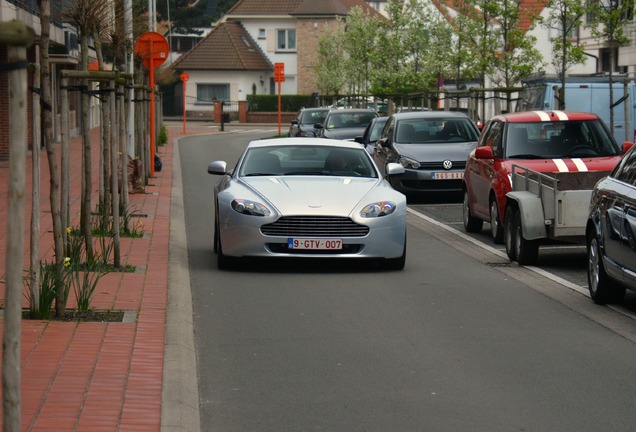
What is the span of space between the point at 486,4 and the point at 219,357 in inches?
1169

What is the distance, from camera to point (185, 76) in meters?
68.9

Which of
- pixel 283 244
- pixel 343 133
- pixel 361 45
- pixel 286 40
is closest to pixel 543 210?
pixel 283 244

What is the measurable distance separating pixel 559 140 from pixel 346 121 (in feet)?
68.6

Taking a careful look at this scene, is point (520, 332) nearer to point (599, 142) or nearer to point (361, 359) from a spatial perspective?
point (361, 359)

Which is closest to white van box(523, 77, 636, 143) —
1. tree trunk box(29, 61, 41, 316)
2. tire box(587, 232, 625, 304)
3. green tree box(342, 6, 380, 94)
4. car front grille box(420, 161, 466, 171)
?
car front grille box(420, 161, 466, 171)

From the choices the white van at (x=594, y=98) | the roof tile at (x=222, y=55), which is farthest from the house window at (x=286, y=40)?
the white van at (x=594, y=98)

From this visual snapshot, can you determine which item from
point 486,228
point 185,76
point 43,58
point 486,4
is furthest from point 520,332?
point 185,76

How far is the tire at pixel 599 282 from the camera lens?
35.9 ft

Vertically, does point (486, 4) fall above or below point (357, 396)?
above

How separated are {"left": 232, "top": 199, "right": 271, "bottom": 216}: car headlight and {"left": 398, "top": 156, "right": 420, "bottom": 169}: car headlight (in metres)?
10.4

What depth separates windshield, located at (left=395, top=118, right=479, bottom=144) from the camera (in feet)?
80.3

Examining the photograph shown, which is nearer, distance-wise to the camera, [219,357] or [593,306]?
[219,357]

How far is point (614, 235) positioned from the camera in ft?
34.4

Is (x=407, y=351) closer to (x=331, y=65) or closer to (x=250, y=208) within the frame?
(x=250, y=208)
